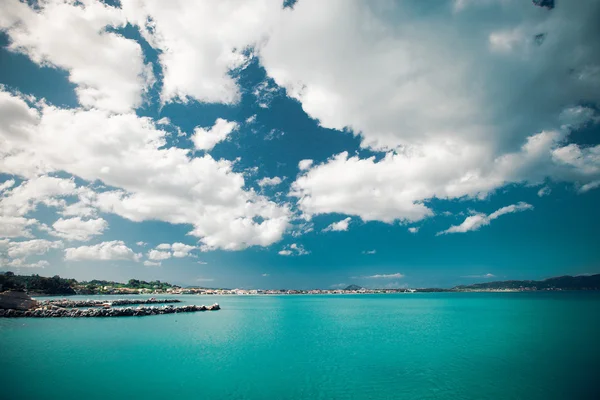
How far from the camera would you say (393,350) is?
2698 cm

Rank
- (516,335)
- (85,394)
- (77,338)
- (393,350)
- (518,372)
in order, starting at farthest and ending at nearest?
(516,335)
(77,338)
(393,350)
(518,372)
(85,394)

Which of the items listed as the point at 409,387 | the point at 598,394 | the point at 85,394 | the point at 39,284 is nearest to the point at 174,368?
the point at 85,394

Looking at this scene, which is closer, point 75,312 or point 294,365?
point 294,365

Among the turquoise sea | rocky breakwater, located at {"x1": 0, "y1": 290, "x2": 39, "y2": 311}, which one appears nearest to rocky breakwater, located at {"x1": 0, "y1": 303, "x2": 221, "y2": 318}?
rocky breakwater, located at {"x1": 0, "y1": 290, "x2": 39, "y2": 311}

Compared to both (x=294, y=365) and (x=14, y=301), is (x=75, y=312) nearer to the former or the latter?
(x=14, y=301)

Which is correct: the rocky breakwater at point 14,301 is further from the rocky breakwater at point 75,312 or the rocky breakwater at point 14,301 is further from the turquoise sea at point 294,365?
the turquoise sea at point 294,365

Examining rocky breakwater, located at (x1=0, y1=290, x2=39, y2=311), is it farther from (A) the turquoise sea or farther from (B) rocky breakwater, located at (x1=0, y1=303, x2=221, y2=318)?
(A) the turquoise sea

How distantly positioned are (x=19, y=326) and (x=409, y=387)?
146 ft

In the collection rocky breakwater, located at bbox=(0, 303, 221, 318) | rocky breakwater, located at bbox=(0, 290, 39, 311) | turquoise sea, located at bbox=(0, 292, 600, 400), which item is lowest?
turquoise sea, located at bbox=(0, 292, 600, 400)

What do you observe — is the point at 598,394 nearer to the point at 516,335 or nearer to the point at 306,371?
the point at 306,371

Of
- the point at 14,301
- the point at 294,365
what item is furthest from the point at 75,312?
the point at 294,365

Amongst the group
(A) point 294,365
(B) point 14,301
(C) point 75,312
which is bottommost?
(A) point 294,365

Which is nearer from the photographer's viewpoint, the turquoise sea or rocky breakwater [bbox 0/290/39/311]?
the turquoise sea

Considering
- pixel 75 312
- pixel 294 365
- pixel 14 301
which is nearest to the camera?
pixel 294 365
